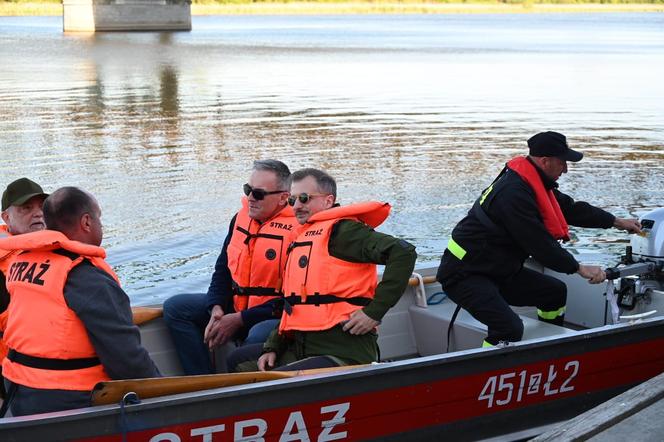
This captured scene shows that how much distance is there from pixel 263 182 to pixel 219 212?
22.4 feet

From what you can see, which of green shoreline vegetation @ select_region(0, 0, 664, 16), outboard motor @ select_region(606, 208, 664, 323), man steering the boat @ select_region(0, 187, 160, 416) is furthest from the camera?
green shoreline vegetation @ select_region(0, 0, 664, 16)

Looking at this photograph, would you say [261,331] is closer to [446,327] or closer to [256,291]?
[256,291]

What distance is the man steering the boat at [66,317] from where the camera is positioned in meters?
3.57

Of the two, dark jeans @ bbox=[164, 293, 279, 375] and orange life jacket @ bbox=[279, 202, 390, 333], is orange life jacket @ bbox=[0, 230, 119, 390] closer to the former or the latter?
orange life jacket @ bbox=[279, 202, 390, 333]

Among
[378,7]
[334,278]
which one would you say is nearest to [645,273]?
[334,278]

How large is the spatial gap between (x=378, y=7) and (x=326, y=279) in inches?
3816

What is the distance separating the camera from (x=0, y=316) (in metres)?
4.24

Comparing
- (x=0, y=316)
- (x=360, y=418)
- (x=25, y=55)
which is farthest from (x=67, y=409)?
(x=25, y=55)

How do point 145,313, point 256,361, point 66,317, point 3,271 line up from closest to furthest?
point 66,317 < point 3,271 < point 256,361 < point 145,313

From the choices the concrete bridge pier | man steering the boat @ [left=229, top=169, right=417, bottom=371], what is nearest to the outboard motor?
man steering the boat @ [left=229, top=169, right=417, bottom=371]

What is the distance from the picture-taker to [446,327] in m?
5.68

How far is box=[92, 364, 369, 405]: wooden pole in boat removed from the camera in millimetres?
3682

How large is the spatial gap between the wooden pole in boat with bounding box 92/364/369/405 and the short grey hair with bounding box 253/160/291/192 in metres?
Answer: 1.10

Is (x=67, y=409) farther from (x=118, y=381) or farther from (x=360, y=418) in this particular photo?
(x=360, y=418)
